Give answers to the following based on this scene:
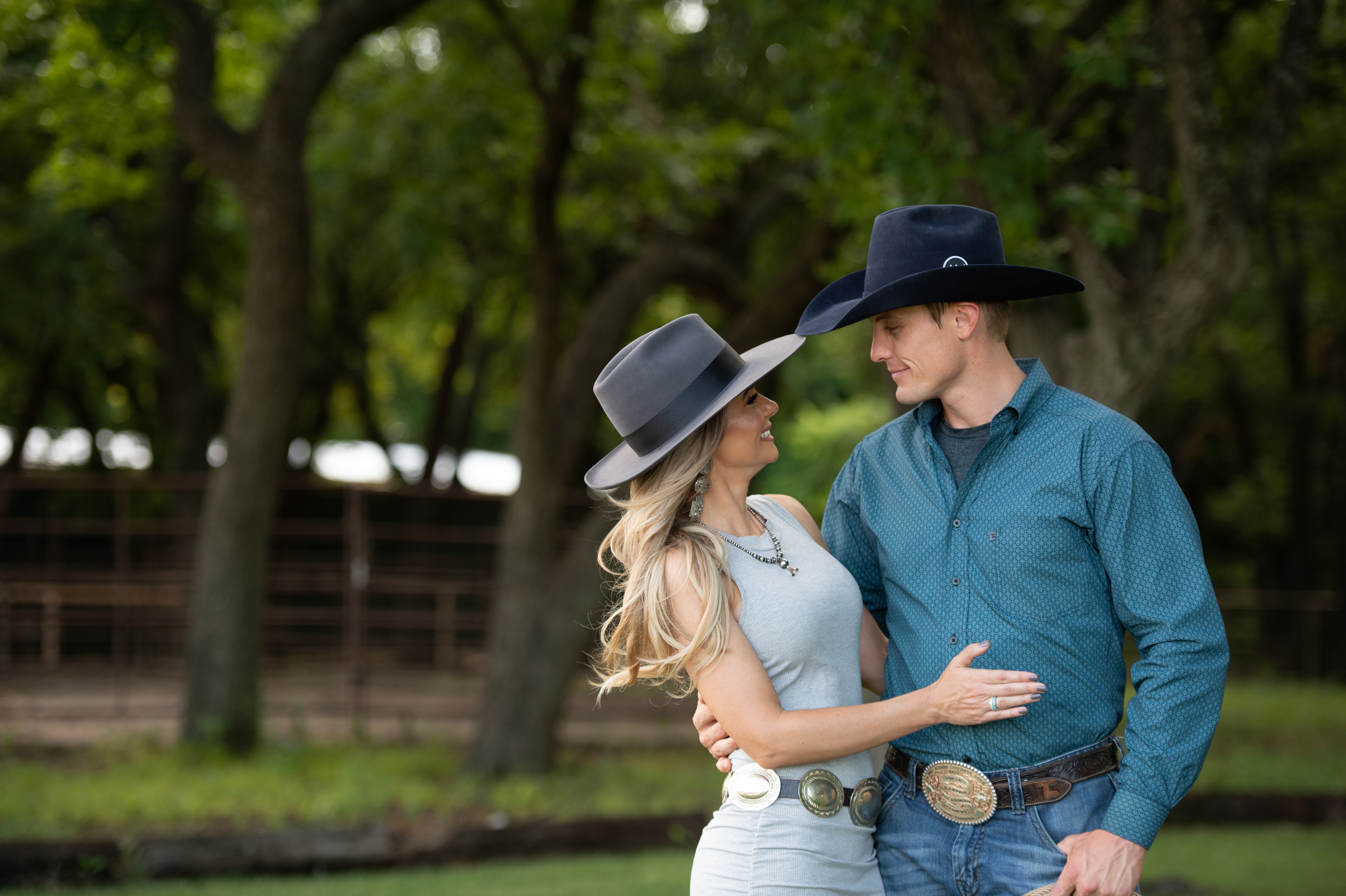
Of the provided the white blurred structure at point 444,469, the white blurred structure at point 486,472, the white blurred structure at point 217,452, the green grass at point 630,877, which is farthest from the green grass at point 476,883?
the white blurred structure at point 486,472

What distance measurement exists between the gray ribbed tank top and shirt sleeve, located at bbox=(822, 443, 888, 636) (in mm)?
167

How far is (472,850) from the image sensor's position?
6.88m

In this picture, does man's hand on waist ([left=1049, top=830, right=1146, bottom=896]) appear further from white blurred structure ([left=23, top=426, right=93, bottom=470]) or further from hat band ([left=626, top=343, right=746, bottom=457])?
white blurred structure ([left=23, top=426, right=93, bottom=470])

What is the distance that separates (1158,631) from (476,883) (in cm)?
498

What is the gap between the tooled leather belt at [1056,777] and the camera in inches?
89.3

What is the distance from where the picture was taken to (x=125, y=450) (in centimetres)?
2034

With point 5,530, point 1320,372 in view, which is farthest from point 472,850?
point 1320,372

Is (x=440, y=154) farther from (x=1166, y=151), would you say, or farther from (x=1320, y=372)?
(x=1320, y=372)

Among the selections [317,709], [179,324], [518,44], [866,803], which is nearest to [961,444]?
[866,803]

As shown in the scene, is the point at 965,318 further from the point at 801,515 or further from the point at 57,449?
the point at 57,449

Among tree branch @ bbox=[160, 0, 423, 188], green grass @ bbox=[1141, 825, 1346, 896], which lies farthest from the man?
tree branch @ bbox=[160, 0, 423, 188]

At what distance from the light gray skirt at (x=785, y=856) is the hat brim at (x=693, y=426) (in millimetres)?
736

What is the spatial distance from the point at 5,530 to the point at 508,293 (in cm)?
640

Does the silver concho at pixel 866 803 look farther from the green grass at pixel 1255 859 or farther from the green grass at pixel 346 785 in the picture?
the green grass at pixel 346 785
